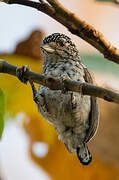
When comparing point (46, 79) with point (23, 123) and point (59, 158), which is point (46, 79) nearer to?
point (23, 123)

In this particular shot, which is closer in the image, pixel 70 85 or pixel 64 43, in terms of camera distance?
pixel 70 85

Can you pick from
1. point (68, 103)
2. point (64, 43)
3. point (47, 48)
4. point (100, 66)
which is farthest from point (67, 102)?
point (100, 66)

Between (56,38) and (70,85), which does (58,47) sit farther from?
(70,85)

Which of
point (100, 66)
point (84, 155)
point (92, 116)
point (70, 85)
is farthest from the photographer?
point (84, 155)

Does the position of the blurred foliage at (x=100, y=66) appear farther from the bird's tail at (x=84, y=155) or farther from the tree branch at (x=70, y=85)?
the bird's tail at (x=84, y=155)

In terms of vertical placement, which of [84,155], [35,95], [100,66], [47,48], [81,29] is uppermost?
[81,29]

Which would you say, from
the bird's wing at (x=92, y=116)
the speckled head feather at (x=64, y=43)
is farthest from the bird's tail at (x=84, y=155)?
the speckled head feather at (x=64, y=43)

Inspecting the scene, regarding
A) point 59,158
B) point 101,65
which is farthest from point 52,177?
point 101,65
